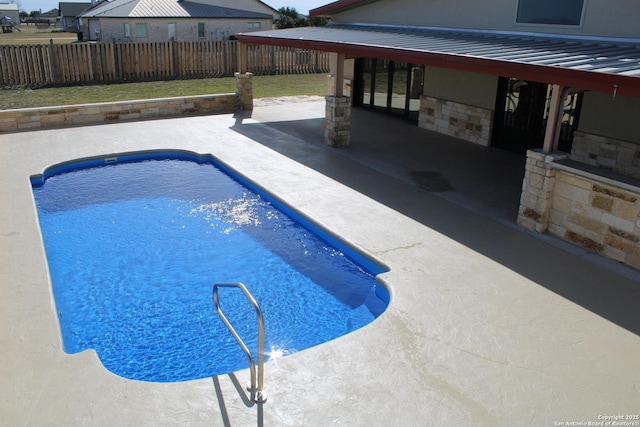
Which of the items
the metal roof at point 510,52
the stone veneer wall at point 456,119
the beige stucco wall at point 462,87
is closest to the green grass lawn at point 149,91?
the metal roof at point 510,52

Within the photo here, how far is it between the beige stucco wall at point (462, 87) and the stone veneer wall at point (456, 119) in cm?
15

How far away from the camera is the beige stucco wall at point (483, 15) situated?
33.1 ft

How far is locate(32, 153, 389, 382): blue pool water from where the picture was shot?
6508 mm

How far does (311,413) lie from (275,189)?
648cm

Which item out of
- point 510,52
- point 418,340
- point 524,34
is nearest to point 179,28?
point 524,34

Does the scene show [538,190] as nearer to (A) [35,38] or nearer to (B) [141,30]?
(B) [141,30]

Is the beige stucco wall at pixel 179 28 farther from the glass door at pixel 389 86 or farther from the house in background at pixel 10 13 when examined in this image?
the house in background at pixel 10 13

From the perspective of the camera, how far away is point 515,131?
13.5 metres

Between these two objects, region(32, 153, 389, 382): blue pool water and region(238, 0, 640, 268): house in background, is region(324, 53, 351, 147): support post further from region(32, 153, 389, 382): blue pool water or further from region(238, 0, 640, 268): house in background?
region(32, 153, 389, 382): blue pool water

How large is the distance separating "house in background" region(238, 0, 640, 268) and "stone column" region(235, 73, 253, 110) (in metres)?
0.26

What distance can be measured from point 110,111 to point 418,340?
1374cm

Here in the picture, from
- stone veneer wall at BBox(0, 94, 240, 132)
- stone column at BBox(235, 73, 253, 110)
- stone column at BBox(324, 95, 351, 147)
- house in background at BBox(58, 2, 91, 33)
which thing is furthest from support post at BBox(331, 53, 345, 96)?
house in background at BBox(58, 2, 91, 33)

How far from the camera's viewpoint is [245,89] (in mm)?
18266

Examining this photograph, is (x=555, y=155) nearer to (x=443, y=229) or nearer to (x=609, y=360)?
(x=443, y=229)
